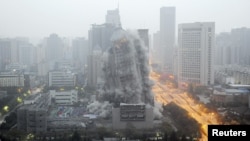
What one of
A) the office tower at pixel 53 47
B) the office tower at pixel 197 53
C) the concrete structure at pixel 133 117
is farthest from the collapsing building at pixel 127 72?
the office tower at pixel 53 47

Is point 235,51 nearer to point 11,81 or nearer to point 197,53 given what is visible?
point 197,53

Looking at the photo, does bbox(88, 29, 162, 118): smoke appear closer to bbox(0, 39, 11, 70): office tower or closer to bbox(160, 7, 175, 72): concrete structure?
bbox(160, 7, 175, 72): concrete structure

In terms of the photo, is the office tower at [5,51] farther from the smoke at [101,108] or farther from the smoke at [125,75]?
the smoke at [125,75]

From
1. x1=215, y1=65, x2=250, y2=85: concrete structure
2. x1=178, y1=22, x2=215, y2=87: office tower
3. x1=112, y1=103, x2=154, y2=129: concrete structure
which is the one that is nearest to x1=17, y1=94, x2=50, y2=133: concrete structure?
x1=112, y1=103, x2=154, y2=129: concrete structure

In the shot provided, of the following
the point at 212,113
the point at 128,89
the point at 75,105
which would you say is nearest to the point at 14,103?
the point at 75,105

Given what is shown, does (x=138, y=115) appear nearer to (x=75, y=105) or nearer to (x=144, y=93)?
(x=144, y=93)

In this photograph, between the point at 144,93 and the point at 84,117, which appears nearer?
the point at 84,117
